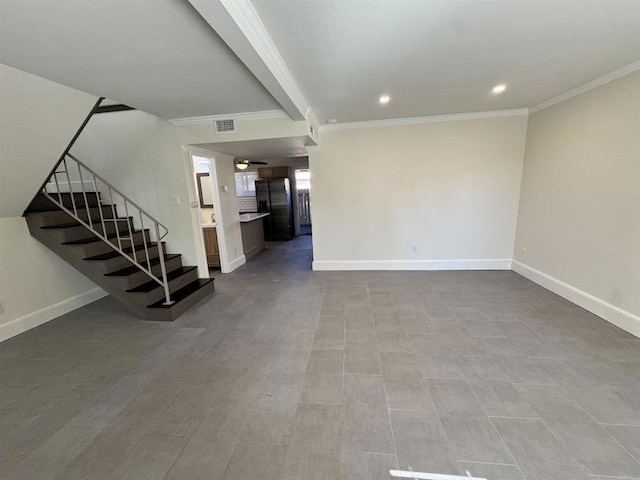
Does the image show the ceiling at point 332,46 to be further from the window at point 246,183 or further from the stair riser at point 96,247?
the window at point 246,183

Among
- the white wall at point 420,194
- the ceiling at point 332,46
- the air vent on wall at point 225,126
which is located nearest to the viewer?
the ceiling at point 332,46

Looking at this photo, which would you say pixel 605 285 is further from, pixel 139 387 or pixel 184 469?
pixel 139 387

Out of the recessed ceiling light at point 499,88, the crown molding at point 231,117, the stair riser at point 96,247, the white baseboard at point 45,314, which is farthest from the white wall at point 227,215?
the recessed ceiling light at point 499,88

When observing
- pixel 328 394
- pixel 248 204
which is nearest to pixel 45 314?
pixel 328 394

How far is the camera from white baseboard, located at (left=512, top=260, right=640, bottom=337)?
2.49 m

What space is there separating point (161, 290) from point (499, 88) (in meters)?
4.70

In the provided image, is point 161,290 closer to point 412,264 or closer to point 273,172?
point 412,264

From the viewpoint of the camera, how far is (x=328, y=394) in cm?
188

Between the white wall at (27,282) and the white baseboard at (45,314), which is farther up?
the white wall at (27,282)

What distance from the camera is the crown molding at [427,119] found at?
12.7 ft

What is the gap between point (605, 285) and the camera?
274 centimetres

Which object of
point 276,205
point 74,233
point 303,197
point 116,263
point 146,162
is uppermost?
point 146,162

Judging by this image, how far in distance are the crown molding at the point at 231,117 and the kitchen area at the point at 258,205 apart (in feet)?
4.15

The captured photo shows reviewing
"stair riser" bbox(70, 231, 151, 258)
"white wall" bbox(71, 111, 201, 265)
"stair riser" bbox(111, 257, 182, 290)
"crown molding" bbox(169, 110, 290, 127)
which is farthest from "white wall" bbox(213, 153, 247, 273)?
"stair riser" bbox(70, 231, 151, 258)
